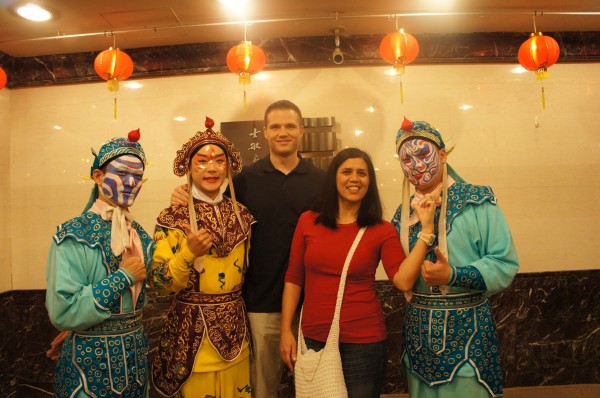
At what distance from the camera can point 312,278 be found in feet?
6.54

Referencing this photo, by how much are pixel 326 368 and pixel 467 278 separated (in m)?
0.72

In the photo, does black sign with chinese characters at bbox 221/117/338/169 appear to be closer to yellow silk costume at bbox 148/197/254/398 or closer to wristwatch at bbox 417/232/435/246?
yellow silk costume at bbox 148/197/254/398

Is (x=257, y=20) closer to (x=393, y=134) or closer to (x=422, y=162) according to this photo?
(x=393, y=134)

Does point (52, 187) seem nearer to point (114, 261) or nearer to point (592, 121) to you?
point (114, 261)

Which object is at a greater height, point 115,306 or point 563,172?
point 563,172

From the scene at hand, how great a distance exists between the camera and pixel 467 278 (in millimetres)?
1774

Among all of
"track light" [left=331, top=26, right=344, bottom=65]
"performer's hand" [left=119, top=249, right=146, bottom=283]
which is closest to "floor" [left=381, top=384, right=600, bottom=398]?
"performer's hand" [left=119, top=249, right=146, bottom=283]

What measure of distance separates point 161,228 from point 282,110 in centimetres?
100

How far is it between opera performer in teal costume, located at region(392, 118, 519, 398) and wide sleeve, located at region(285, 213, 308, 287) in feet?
1.63

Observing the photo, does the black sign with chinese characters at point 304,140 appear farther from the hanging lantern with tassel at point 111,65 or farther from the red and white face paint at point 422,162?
the red and white face paint at point 422,162

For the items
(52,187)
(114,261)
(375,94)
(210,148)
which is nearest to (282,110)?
(210,148)

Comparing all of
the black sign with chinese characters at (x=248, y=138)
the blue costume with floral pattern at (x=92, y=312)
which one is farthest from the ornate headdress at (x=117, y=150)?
the black sign with chinese characters at (x=248, y=138)

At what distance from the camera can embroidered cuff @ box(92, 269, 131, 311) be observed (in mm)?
1736

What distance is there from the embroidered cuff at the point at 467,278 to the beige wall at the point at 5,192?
4.05 metres
